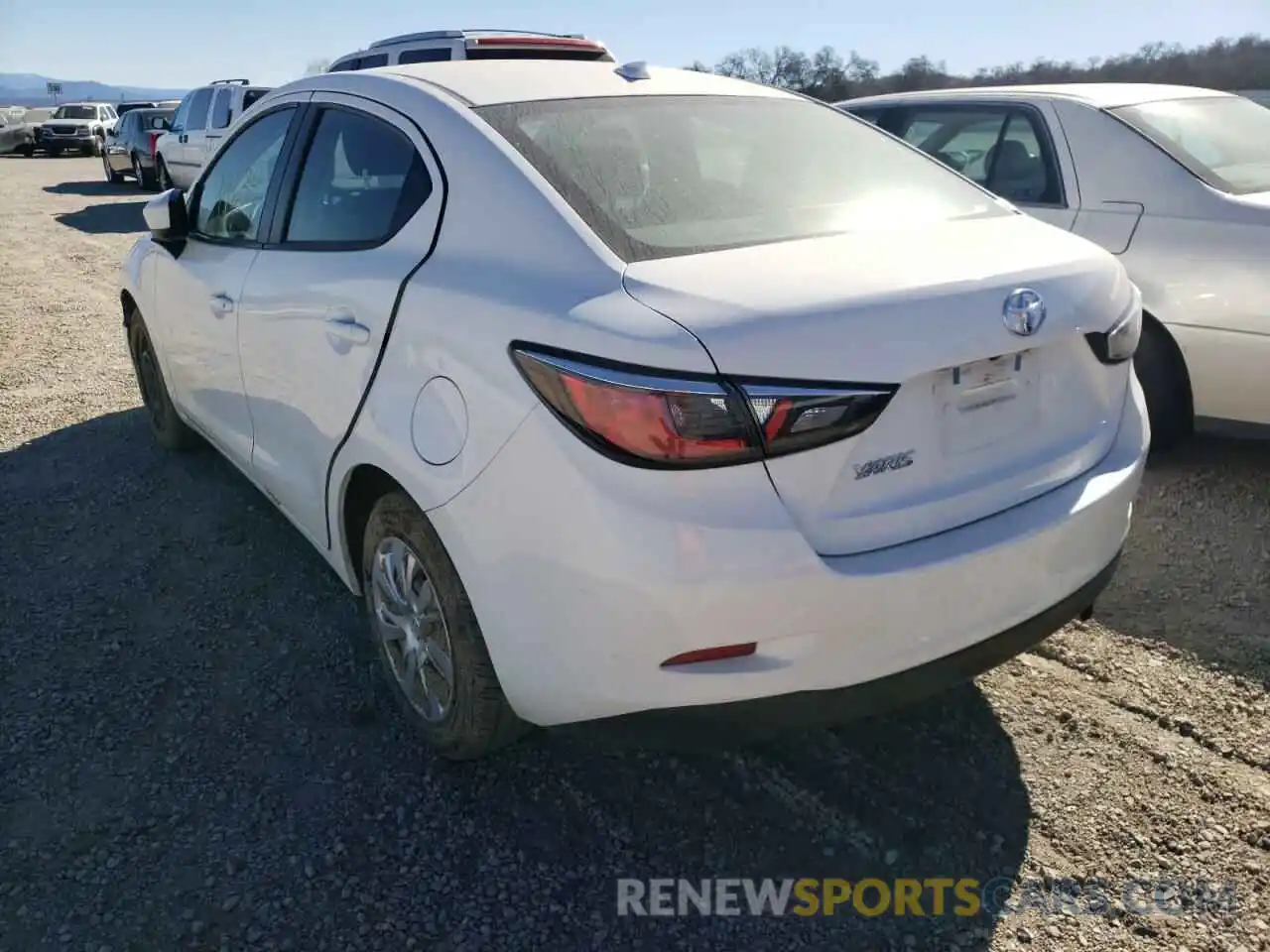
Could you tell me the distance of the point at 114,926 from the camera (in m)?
2.24

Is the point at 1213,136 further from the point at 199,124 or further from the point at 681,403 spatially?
the point at 199,124

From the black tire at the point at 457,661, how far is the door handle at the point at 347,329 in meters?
0.40

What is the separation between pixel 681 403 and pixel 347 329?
45.6 inches

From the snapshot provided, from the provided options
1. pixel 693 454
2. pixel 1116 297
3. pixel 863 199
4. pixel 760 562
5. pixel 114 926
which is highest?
pixel 863 199

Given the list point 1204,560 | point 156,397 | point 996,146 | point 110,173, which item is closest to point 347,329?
point 156,397

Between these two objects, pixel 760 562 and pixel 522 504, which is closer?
pixel 760 562

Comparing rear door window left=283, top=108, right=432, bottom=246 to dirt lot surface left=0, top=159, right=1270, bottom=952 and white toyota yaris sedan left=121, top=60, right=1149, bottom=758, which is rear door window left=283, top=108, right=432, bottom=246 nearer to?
white toyota yaris sedan left=121, top=60, right=1149, bottom=758

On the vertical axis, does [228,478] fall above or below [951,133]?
below

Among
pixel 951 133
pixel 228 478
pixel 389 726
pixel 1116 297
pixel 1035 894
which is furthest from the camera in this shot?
pixel 951 133

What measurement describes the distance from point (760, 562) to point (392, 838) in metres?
1.21

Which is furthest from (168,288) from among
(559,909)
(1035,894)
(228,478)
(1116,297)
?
(1035,894)

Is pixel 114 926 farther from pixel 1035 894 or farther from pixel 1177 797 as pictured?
pixel 1177 797

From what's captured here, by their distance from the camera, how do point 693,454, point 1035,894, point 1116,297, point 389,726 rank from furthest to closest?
point 389,726, point 1116,297, point 1035,894, point 693,454

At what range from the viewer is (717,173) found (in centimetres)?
260
